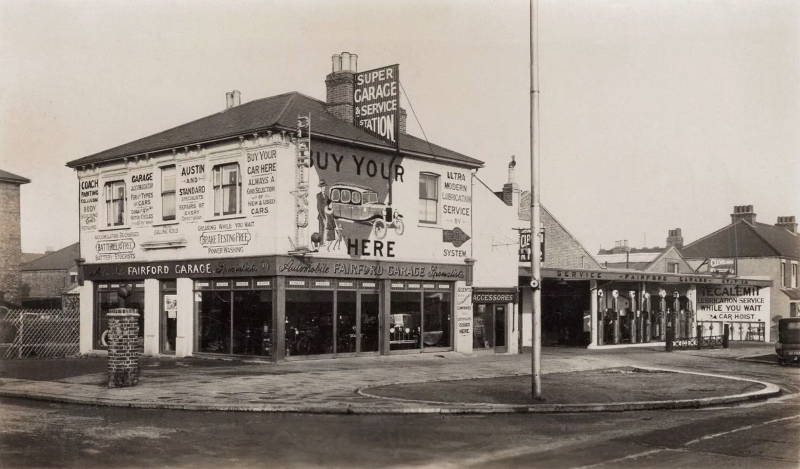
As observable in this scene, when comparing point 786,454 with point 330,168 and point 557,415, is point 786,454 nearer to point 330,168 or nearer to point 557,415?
point 557,415

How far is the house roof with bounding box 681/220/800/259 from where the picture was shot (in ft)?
184

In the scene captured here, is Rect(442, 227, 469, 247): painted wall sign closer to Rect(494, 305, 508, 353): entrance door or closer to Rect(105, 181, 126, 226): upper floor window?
Rect(494, 305, 508, 353): entrance door

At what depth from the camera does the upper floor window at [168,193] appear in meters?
26.3

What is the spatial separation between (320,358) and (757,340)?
109 feet

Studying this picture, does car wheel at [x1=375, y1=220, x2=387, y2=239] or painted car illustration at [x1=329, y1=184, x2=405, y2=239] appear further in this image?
car wheel at [x1=375, y1=220, x2=387, y2=239]

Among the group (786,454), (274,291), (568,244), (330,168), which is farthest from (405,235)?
(568,244)

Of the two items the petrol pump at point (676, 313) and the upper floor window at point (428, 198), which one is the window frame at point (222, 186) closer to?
the upper floor window at point (428, 198)

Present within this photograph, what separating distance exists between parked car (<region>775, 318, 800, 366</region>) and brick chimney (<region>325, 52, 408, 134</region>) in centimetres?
1719

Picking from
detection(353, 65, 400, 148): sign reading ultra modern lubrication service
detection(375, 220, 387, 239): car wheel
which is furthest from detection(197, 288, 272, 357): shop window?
detection(353, 65, 400, 148): sign reading ultra modern lubrication service

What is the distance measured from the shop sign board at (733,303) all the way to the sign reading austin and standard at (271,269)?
23572 mm

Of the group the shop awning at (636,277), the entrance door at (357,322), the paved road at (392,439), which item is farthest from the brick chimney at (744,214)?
the paved road at (392,439)

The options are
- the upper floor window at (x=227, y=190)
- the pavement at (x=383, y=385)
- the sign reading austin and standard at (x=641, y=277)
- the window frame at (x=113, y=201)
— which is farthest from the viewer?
the sign reading austin and standard at (x=641, y=277)

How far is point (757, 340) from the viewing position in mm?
47375

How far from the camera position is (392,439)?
11.1m
